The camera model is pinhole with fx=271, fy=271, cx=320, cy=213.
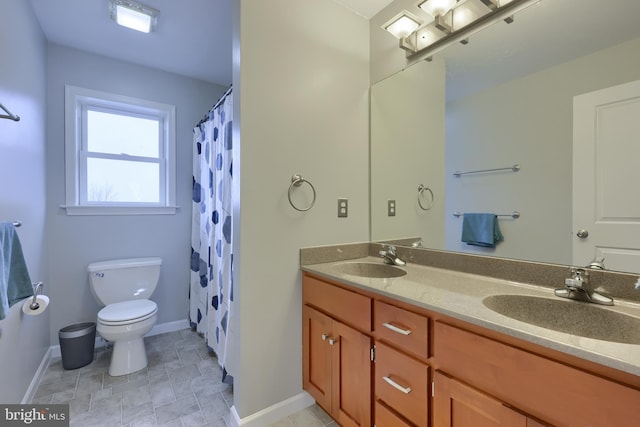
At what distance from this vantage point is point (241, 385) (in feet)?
4.64

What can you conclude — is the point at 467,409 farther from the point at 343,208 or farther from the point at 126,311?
the point at 126,311

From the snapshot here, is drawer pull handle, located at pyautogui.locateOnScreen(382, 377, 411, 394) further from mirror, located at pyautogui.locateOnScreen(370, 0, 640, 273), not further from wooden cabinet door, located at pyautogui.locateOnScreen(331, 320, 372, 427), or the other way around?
mirror, located at pyautogui.locateOnScreen(370, 0, 640, 273)

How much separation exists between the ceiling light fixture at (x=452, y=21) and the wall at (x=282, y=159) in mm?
414

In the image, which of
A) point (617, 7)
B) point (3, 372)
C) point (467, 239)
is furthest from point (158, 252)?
point (617, 7)

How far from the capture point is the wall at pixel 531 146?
1.09 m

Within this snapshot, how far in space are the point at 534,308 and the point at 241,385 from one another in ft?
4.56

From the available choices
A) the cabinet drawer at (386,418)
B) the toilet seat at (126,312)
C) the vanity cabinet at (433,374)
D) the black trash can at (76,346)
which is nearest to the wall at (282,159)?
the vanity cabinet at (433,374)

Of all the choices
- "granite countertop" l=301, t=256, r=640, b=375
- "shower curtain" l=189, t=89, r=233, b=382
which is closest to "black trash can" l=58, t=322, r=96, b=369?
"shower curtain" l=189, t=89, r=233, b=382

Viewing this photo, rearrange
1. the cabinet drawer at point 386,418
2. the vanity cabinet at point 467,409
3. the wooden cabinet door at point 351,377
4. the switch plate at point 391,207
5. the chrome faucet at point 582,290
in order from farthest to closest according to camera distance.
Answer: the switch plate at point 391,207 → the wooden cabinet door at point 351,377 → the cabinet drawer at point 386,418 → the chrome faucet at point 582,290 → the vanity cabinet at point 467,409

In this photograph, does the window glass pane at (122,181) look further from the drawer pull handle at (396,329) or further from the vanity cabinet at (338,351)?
the drawer pull handle at (396,329)

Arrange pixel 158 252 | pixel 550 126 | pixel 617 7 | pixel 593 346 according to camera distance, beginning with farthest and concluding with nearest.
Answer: pixel 158 252
pixel 550 126
pixel 617 7
pixel 593 346

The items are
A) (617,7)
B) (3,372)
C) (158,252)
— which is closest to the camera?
(617,7)

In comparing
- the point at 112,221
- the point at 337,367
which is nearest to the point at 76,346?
the point at 112,221

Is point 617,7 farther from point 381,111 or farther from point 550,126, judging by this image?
point 381,111
